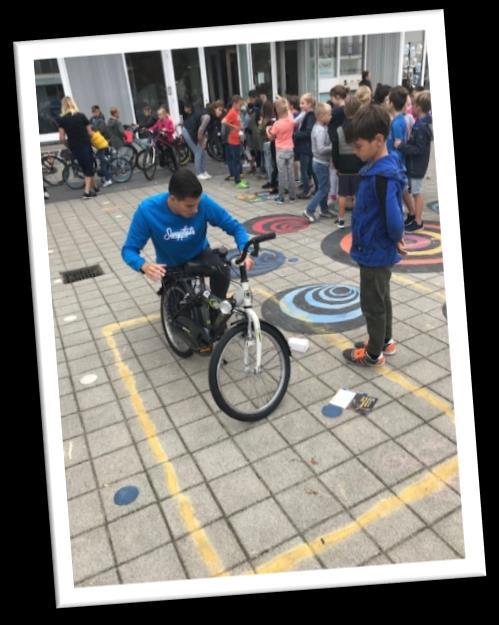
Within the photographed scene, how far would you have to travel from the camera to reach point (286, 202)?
9.28 m

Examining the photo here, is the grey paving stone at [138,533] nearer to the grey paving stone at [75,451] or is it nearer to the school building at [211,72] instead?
the grey paving stone at [75,451]

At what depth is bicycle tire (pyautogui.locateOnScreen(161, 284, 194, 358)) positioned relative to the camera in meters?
4.12

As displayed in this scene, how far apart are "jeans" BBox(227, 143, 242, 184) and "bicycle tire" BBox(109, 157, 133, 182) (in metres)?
3.17

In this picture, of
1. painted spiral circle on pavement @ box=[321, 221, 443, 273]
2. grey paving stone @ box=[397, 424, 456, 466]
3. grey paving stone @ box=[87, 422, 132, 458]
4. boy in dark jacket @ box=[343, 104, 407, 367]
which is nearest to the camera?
grey paving stone @ box=[397, 424, 456, 466]

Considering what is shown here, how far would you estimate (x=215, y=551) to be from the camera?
8.25ft

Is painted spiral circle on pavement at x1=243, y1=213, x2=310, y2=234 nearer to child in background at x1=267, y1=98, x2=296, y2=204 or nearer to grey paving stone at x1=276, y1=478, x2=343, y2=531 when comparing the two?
child in background at x1=267, y1=98, x2=296, y2=204

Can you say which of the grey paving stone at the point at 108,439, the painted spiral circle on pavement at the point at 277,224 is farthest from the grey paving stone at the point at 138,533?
the painted spiral circle on pavement at the point at 277,224

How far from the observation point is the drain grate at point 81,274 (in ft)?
21.7

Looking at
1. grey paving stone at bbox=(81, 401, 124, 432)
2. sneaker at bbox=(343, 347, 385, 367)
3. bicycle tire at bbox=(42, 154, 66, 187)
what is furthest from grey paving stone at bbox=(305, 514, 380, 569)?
bicycle tire at bbox=(42, 154, 66, 187)

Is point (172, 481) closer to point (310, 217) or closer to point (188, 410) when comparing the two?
point (188, 410)

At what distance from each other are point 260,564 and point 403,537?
2.60 feet

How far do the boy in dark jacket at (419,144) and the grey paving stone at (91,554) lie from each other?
5.83 meters

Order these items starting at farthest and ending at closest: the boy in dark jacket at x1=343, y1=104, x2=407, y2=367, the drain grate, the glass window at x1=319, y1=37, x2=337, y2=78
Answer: the glass window at x1=319, y1=37, x2=337, y2=78 < the drain grate < the boy in dark jacket at x1=343, y1=104, x2=407, y2=367

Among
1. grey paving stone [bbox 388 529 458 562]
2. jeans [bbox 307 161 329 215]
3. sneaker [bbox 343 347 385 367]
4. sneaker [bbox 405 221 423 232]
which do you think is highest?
jeans [bbox 307 161 329 215]
